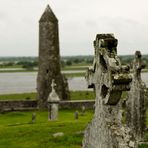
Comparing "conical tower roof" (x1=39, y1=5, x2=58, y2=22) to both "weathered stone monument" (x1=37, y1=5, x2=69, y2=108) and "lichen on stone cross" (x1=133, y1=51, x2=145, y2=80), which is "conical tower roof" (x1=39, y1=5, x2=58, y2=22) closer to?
"weathered stone monument" (x1=37, y1=5, x2=69, y2=108)

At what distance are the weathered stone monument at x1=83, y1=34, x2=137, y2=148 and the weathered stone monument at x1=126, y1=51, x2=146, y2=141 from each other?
6668 millimetres

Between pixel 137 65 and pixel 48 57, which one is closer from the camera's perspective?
pixel 137 65

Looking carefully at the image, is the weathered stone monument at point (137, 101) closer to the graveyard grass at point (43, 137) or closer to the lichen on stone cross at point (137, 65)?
the lichen on stone cross at point (137, 65)

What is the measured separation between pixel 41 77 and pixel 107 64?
39178 mm

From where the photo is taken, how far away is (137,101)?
14789mm

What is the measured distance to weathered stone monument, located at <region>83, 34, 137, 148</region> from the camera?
23.1 feet

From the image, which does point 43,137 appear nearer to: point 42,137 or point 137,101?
point 42,137

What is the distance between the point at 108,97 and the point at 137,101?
7.64 m

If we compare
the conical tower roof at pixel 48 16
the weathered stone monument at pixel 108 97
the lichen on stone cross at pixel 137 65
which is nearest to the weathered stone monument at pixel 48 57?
the conical tower roof at pixel 48 16

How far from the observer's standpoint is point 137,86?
48.3ft

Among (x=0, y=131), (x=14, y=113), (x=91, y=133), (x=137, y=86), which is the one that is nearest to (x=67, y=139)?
(x=137, y=86)

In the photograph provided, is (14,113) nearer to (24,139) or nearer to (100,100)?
(24,139)

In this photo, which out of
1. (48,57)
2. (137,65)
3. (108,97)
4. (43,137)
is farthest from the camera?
(48,57)

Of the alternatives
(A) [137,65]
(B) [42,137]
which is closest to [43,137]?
(B) [42,137]
